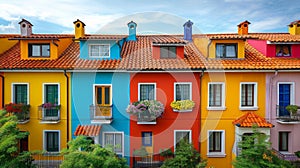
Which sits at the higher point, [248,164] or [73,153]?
[73,153]

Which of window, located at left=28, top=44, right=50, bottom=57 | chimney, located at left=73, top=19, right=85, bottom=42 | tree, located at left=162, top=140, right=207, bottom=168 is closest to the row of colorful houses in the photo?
window, located at left=28, top=44, right=50, bottom=57

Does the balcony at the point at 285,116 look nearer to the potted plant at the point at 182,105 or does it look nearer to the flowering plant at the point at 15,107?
the potted plant at the point at 182,105

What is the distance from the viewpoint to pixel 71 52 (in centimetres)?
1833

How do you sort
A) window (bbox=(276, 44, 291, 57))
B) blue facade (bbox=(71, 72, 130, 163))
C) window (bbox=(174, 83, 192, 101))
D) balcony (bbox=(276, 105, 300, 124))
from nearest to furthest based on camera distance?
balcony (bbox=(276, 105, 300, 124))
blue facade (bbox=(71, 72, 130, 163))
window (bbox=(174, 83, 192, 101))
window (bbox=(276, 44, 291, 57))

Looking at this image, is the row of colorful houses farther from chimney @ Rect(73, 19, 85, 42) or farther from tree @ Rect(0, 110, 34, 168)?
chimney @ Rect(73, 19, 85, 42)

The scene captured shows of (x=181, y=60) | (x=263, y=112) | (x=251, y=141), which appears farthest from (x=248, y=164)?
(x=181, y=60)

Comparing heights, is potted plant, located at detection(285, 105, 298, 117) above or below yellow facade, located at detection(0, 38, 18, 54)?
below

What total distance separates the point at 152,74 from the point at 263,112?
7.63 metres

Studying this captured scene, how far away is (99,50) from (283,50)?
41.5ft

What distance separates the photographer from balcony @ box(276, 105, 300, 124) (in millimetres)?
15914

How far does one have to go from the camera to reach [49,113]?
637 inches

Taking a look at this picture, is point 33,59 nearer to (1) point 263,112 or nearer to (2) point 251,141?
(2) point 251,141

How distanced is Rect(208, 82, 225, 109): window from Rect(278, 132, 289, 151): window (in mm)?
4535

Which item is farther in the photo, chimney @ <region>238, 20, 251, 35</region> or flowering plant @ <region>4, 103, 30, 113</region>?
chimney @ <region>238, 20, 251, 35</region>
